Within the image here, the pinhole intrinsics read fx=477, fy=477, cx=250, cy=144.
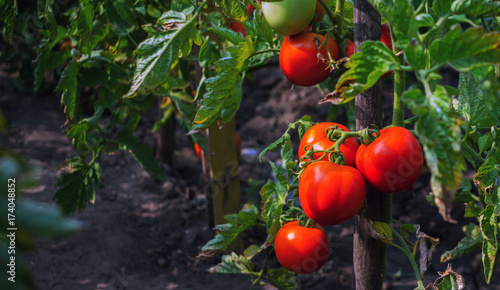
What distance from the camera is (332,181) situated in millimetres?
814

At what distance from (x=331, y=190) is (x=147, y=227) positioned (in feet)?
4.39

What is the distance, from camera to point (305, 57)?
917 mm

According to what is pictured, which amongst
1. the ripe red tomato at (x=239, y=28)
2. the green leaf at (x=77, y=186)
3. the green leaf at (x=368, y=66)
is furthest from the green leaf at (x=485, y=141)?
the green leaf at (x=77, y=186)

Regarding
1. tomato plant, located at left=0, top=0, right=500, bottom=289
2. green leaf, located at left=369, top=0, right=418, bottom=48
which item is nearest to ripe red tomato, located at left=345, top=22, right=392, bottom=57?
tomato plant, located at left=0, top=0, right=500, bottom=289

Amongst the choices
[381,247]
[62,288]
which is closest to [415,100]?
[381,247]

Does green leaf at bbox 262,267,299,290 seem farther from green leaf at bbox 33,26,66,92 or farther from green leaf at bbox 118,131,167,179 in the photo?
green leaf at bbox 33,26,66,92

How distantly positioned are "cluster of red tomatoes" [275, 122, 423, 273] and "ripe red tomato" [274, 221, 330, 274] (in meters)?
0.15

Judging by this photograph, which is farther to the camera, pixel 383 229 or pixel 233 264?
pixel 233 264

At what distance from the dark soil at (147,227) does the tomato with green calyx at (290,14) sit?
3.59 feet

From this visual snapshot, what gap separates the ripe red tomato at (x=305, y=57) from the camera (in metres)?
0.92

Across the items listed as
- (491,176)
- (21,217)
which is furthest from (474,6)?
(21,217)

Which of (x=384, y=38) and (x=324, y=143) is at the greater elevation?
(x=384, y=38)

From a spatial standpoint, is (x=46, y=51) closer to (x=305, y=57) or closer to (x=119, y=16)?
(x=119, y=16)

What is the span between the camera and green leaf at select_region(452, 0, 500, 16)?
67 cm
